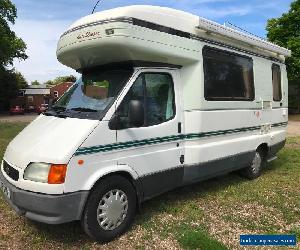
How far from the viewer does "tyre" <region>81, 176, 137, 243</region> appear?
207 inches

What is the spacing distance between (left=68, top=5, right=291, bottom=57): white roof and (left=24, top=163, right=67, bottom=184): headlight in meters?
2.29

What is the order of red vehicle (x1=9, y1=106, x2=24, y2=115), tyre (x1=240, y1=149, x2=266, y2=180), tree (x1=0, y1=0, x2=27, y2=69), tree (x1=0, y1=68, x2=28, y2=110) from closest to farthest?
tyre (x1=240, y1=149, x2=266, y2=180) < tree (x1=0, y1=0, x2=27, y2=69) < red vehicle (x1=9, y1=106, x2=24, y2=115) < tree (x1=0, y1=68, x2=28, y2=110)

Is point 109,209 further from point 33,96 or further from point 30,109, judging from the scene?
point 33,96

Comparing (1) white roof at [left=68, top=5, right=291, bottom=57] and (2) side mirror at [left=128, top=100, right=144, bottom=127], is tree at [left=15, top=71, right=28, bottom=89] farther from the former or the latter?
(2) side mirror at [left=128, top=100, right=144, bottom=127]

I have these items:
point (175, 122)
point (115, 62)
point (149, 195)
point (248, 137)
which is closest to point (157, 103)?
point (175, 122)

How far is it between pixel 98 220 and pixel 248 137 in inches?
172

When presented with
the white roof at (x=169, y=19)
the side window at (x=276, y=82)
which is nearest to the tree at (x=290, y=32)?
the side window at (x=276, y=82)

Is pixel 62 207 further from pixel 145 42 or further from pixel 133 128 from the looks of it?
pixel 145 42

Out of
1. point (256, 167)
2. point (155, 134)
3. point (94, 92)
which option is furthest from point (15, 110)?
point (155, 134)

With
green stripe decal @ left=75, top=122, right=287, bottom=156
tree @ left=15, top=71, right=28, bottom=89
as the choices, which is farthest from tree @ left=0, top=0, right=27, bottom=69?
green stripe decal @ left=75, top=122, right=287, bottom=156

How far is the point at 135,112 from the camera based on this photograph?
555cm

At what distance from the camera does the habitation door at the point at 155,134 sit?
5742mm

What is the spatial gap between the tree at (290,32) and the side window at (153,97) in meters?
31.0

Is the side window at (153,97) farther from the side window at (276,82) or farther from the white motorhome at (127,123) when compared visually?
the side window at (276,82)
